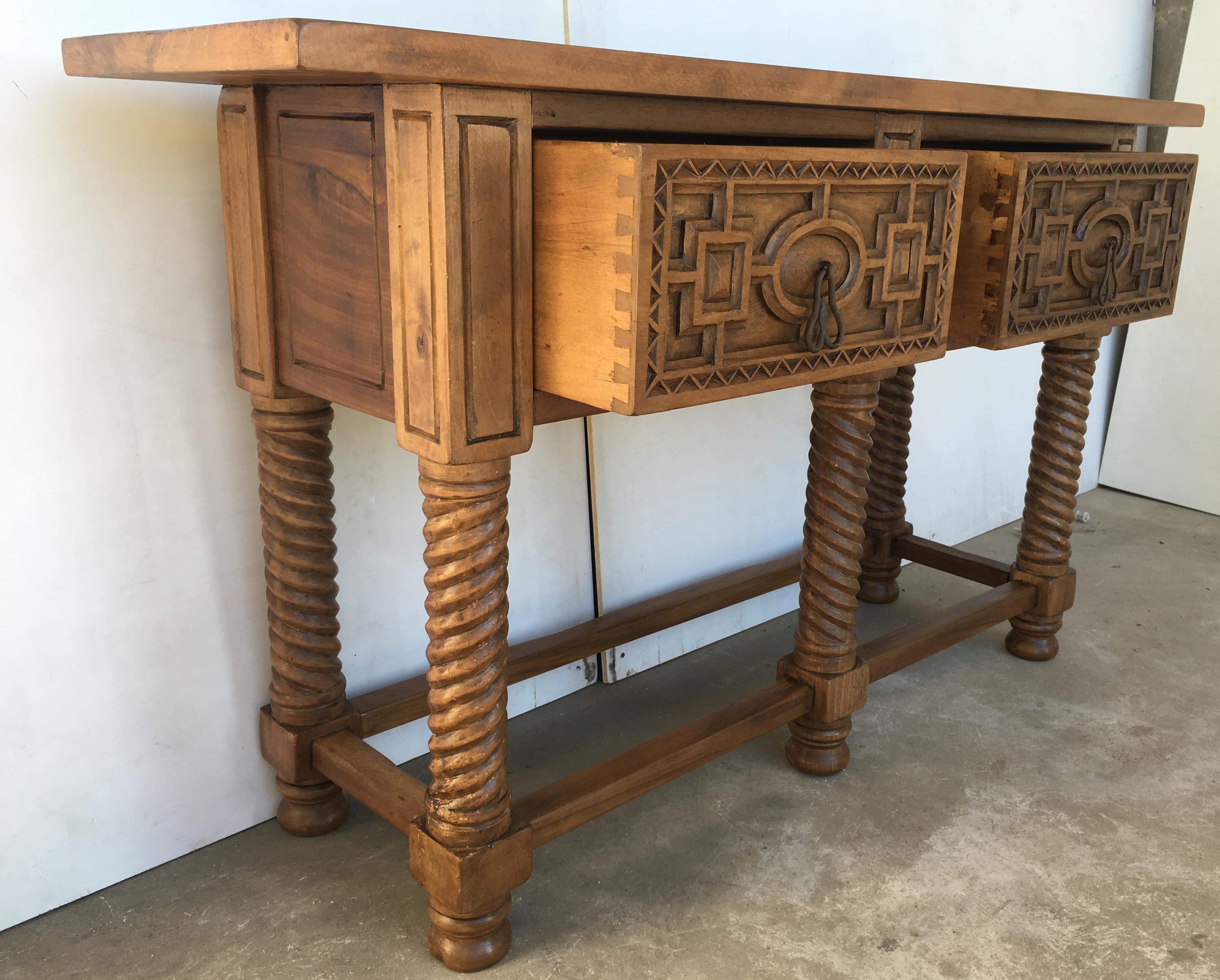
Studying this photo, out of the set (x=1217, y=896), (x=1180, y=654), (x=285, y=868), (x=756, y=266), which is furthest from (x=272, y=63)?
(x=1180, y=654)

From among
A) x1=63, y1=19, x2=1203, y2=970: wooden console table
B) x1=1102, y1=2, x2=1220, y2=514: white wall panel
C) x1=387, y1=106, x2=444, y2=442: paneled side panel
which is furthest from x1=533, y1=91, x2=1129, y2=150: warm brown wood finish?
x1=1102, y1=2, x2=1220, y2=514: white wall panel

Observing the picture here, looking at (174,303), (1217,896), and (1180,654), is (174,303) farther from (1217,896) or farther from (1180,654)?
(1180,654)

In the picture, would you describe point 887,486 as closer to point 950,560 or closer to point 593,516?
point 950,560

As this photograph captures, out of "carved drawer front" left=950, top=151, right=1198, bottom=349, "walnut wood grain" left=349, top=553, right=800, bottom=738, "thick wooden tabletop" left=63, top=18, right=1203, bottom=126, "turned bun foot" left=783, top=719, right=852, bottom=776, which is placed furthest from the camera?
"turned bun foot" left=783, top=719, right=852, bottom=776

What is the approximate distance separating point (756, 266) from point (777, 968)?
35.9 inches

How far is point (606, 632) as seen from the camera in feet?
6.76

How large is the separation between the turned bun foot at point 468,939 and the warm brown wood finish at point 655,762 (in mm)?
123

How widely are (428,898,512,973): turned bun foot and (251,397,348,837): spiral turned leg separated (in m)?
0.36

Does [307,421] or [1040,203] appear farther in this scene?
[1040,203]

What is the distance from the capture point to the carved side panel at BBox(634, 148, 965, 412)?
46.0 inches

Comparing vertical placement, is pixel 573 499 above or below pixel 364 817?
above

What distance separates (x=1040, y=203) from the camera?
5.50ft

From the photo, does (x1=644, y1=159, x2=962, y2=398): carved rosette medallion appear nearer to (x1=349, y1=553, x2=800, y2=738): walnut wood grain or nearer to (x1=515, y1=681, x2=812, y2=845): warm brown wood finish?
(x1=515, y1=681, x2=812, y2=845): warm brown wood finish

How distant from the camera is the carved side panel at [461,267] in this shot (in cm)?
112
